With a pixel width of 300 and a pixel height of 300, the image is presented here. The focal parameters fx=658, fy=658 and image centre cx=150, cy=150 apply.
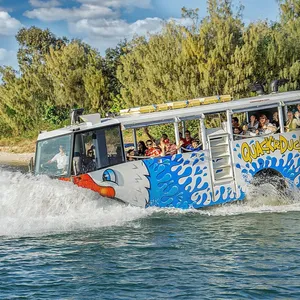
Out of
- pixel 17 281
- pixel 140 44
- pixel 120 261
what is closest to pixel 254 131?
pixel 120 261

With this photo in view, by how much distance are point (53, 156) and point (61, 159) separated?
1.10ft

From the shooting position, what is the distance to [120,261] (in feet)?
40.7

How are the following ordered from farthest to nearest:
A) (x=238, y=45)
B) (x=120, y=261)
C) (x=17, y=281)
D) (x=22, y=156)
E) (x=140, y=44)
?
(x=22, y=156), (x=140, y=44), (x=238, y=45), (x=120, y=261), (x=17, y=281)

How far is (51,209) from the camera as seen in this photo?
50.5 feet

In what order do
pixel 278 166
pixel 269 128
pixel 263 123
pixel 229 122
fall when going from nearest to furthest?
pixel 229 122 → pixel 278 166 → pixel 269 128 → pixel 263 123

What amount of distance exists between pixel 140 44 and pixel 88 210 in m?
27.3

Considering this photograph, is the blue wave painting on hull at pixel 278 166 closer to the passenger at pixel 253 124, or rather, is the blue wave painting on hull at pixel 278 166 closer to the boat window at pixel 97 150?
the passenger at pixel 253 124

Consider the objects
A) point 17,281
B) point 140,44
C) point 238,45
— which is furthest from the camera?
point 140,44

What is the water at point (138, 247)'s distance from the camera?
1080cm

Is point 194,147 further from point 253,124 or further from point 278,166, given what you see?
point 278,166

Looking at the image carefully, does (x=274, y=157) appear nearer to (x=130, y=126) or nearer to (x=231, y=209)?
(x=231, y=209)

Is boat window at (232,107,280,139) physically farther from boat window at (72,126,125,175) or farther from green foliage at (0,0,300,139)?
green foliage at (0,0,300,139)

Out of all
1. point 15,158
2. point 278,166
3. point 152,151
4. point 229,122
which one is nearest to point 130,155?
point 152,151

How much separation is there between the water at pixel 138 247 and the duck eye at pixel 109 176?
487mm
